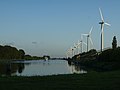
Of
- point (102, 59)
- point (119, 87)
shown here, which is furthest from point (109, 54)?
point (119, 87)

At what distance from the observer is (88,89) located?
1920cm

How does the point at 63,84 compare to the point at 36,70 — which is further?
the point at 36,70

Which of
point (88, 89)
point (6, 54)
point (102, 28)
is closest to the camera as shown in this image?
point (88, 89)

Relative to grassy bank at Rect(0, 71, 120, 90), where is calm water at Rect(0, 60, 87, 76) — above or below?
above

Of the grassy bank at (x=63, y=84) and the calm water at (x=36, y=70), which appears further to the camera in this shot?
the calm water at (x=36, y=70)

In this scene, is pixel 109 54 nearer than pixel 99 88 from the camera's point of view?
No

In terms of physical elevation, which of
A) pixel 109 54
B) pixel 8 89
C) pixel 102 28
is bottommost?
pixel 8 89

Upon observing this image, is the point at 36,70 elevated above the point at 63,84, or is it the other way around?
the point at 36,70

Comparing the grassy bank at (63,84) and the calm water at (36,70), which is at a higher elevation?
the calm water at (36,70)

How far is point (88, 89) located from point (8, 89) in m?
5.28

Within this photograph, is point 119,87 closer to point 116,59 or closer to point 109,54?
point 116,59

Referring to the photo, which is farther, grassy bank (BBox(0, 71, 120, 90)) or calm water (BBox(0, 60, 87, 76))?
calm water (BBox(0, 60, 87, 76))

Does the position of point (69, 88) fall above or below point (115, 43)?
below

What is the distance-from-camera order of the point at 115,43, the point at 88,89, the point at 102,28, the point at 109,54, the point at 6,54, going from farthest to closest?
1. the point at 6,54
2. the point at 115,43
3. the point at 109,54
4. the point at 102,28
5. the point at 88,89
